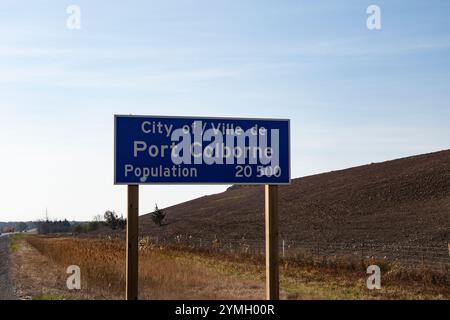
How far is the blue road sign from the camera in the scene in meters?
10.2

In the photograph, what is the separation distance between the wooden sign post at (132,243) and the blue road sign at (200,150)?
25 centimetres

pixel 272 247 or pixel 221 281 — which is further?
pixel 221 281

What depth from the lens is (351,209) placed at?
61875 millimetres

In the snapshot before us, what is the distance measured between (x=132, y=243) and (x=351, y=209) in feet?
176

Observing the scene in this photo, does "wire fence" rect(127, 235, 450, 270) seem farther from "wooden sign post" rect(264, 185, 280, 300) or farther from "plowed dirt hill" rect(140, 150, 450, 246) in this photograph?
"wooden sign post" rect(264, 185, 280, 300)

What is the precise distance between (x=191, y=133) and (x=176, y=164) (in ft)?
1.95

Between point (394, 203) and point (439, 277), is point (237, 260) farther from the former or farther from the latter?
point (394, 203)

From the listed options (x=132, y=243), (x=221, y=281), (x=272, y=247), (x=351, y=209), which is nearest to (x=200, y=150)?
(x=132, y=243)

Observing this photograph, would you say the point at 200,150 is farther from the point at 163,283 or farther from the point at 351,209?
the point at 351,209

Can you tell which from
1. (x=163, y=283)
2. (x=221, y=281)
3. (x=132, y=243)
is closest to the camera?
(x=132, y=243)

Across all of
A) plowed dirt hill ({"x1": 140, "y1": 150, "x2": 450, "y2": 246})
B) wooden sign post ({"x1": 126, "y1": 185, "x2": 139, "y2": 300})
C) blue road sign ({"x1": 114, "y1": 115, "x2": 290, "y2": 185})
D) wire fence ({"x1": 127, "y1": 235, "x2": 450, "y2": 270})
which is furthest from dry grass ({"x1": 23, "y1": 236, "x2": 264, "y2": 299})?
plowed dirt hill ({"x1": 140, "y1": 150, "x2": 450, "y2": 246})

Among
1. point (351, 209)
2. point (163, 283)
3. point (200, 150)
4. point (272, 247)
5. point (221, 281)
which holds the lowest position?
point (221, 281)

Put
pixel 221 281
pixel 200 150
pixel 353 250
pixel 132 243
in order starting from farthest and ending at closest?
pixel 353 250 < pixel 221 281 < pixel 200 150 < pixel 132 243

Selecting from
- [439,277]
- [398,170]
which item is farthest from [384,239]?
[398,170]
